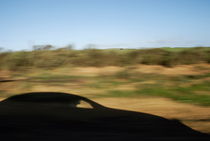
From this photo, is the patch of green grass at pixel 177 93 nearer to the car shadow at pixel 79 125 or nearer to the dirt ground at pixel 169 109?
the dirt ground at pixel 169 109

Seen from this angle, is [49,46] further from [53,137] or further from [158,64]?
[53,137]

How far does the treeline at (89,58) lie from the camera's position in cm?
1536

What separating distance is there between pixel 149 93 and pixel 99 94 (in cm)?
199

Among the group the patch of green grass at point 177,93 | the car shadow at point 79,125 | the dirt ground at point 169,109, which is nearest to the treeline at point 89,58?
the patch of green grass at point 177,93

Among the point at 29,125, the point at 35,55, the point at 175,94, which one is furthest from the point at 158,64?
the point at 29,125

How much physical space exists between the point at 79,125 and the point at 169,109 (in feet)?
9.39

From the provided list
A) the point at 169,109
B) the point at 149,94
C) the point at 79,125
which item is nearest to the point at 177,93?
the point at 149,94

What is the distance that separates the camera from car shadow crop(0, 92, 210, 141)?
11.9ft

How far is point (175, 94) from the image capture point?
7453mm

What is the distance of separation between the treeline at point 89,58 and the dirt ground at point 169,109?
8880mm

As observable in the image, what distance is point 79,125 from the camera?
4.21 meters

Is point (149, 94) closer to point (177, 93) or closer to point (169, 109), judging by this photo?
point (177, 93)

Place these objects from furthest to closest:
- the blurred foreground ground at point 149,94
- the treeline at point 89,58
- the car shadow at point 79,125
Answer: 1. the treeline at point 89,58
2. the blurred foreground ground at point 149,94
3. the car shadow at point 79,125

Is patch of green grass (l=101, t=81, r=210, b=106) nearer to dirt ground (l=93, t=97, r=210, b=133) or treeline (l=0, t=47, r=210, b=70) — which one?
dirt ground (l=93, t=97, r=210, b=133)
